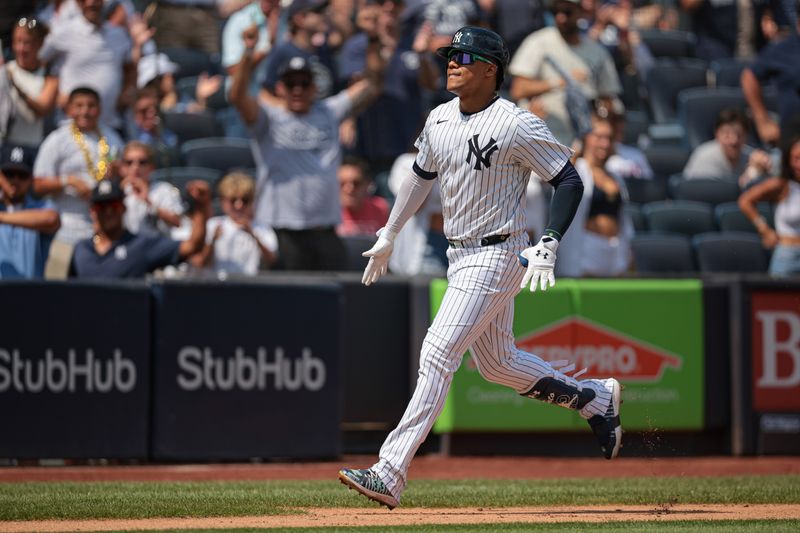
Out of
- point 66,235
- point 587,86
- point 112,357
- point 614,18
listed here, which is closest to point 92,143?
point 66,235

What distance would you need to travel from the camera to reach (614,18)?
16.1 metres

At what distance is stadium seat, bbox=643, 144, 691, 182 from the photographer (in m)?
14.9

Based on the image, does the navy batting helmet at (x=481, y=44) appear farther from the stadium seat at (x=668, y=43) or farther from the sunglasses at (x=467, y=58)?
the stadium seat at (x=668, y=43)

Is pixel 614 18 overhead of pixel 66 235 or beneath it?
overhead

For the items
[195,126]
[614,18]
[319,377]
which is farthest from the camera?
[614,18]

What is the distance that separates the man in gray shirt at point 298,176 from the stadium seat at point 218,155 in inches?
77.5

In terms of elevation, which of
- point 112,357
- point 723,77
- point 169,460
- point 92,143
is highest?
point 723,77

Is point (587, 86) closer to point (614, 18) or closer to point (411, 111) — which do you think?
point (411, 111)

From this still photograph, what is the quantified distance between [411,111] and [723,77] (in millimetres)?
5021

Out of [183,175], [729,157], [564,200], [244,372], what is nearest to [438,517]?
[564,200]

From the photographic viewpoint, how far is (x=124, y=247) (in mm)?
10297

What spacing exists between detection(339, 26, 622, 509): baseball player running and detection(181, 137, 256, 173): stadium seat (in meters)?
6.49

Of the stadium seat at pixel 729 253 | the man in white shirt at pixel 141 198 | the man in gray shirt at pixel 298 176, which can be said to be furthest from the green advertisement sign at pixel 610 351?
the man in white shirt at pixel 141 198

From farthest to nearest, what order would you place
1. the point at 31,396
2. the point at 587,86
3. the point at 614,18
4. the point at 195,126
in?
the point at 614,18
the point at 195,126
the point at 587,86
the point at 31,396
